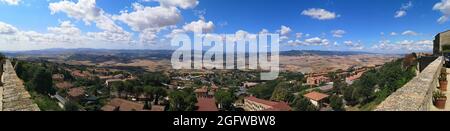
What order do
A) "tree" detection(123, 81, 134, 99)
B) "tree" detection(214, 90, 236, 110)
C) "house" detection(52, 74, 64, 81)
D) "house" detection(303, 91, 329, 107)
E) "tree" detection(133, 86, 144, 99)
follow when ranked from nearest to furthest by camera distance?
"tree" detection(214, 90, 236, 110)
"tree" detection(133, 86, 144, 99)
"house" detection(303, 91, 329, 107)
"tree" detection(123, 81, 134, 99)
"house" detection(52, 74, 64, 81)

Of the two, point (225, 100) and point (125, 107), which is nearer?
point (125, 107)

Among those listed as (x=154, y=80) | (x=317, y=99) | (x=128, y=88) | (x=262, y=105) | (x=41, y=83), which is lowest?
(x=317, y=99)

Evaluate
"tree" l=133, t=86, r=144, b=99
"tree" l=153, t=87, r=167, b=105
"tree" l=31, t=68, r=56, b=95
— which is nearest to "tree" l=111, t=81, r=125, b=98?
"tree" l=133, t=86, r=144, b=99

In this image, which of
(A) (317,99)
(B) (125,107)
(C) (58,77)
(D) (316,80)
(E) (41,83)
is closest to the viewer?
(E) (41,83)

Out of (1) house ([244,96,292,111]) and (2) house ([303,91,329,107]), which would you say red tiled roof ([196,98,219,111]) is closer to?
(1) house ([244,96,292,111])

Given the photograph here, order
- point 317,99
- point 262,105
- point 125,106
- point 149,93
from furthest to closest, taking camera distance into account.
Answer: point 317,99 < point 149,93 < point 262,105 < point 125,106

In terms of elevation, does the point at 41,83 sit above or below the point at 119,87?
above

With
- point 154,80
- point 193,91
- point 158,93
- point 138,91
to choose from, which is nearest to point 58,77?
point 154,80

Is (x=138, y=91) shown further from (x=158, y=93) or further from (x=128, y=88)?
(x=158, y=93)

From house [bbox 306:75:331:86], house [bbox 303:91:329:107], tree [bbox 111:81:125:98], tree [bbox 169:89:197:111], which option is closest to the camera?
tree [bbox 169:89:197:111]
